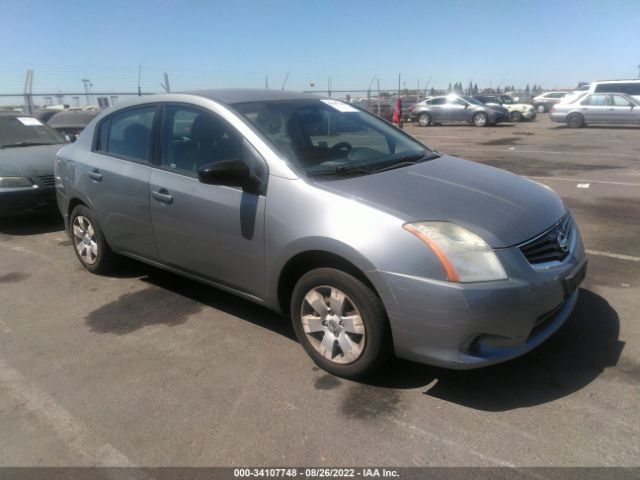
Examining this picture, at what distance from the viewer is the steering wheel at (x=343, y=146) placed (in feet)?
12.0

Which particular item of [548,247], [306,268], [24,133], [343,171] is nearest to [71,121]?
[24,133]

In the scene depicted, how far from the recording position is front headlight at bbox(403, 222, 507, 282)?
2557 mm

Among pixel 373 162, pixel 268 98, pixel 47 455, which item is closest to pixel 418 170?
pixel 373 162

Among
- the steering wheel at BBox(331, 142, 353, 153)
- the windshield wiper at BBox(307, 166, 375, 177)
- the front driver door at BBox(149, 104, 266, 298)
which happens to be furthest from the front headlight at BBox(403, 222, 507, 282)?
the steering wheel at BBox(331, 142, 353, 153)

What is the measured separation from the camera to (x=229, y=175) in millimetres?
3141

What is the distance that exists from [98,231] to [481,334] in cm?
354

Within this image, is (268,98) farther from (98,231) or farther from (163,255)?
(98,231)

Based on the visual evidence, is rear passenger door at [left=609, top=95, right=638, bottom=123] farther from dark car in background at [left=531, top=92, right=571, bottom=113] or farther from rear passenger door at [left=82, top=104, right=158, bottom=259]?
rear passenger door at [left=82, top=104, right=158, bottom=259]

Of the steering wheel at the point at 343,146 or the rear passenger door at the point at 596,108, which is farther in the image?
the rear passenger door at the point at 596,108

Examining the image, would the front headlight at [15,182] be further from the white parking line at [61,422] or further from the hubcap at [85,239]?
the white parking line at [61,422]

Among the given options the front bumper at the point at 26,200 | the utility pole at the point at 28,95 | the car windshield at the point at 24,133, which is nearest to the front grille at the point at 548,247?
the front bumper at the point at 26,200

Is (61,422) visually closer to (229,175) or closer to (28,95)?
(229,175)

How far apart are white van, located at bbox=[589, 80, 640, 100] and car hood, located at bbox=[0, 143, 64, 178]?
22327 mm

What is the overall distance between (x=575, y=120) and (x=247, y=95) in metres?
21.8
